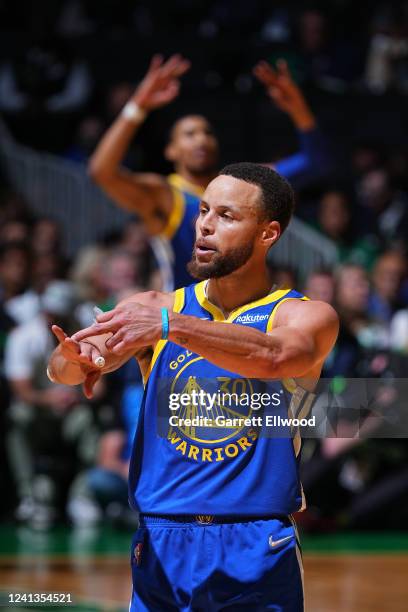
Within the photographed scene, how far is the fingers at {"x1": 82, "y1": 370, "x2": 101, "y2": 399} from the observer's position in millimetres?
3496

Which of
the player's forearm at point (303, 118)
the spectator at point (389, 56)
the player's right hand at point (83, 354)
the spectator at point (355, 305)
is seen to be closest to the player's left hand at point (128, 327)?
the player's right hand at point (83, 354)

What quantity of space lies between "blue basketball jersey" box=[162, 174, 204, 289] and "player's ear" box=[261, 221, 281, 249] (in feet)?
9.04

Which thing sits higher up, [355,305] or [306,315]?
[306,315]

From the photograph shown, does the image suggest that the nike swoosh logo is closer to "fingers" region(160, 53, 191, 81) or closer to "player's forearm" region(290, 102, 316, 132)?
"fingers" region(160, 53, 191, 81)

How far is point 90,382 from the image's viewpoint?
3.51m

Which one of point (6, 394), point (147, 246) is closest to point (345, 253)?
point (147, 246)

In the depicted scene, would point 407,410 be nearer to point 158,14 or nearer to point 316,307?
point 316,307

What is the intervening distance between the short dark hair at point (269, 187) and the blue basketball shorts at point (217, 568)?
962mm

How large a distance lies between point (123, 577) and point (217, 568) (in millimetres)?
4042

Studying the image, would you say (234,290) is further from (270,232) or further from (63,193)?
(63,193)

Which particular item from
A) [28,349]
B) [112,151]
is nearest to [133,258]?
[28,349]

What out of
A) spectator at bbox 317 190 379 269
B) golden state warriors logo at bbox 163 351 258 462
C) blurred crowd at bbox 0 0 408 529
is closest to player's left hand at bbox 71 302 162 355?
golden state warriors logo at bbox 163 351 258 462

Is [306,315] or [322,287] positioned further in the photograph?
[322,287]

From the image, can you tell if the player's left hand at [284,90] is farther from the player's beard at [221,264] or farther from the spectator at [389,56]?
the spectator at [389,56]
